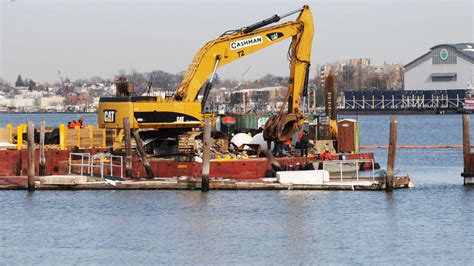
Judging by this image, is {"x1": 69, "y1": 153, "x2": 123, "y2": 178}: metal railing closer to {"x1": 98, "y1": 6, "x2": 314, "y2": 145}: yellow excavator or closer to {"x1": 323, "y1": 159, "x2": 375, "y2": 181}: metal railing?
{"x1": 98, "y1": 6, "x2": 314, "y2": 145}: yellow excavator

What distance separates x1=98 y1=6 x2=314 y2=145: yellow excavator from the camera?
2135 inches

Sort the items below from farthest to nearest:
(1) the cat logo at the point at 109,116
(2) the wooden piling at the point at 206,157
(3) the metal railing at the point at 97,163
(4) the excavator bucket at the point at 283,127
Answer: (4) the excavator bucket at the point at 283,127 → (1) the cat logo at the point at 109,116 → (3) the metal railing at the point at 97,163 → (2) the wooden piling at the point at 206,157

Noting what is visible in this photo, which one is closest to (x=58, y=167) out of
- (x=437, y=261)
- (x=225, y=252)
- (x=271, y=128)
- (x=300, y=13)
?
(x=271, y=128)

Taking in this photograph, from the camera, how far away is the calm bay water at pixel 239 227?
36781 mm

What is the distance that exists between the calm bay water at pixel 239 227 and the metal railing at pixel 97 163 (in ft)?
5.40

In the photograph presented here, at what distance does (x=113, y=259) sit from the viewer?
118 ft

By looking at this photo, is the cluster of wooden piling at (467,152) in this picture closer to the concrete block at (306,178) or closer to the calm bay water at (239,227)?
the calm bay water at (239,227)

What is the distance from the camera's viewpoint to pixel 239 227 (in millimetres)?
42250

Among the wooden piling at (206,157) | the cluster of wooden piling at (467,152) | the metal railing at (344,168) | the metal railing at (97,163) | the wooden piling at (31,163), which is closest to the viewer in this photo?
the wooden piling at (206,157)

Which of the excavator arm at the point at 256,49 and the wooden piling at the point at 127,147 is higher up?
the excavator arm at the point at 256,49


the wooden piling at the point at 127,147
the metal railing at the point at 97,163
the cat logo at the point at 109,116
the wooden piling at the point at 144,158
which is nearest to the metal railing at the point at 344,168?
the wooden piling at the point at 144,158

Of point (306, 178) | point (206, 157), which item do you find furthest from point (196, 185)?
point (306, 178)

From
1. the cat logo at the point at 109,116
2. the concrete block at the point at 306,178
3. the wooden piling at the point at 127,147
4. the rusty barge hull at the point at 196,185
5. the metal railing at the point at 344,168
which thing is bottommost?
the rusty barge hull at the point at 196,185

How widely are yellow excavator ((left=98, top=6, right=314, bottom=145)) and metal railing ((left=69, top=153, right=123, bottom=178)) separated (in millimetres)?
1548
